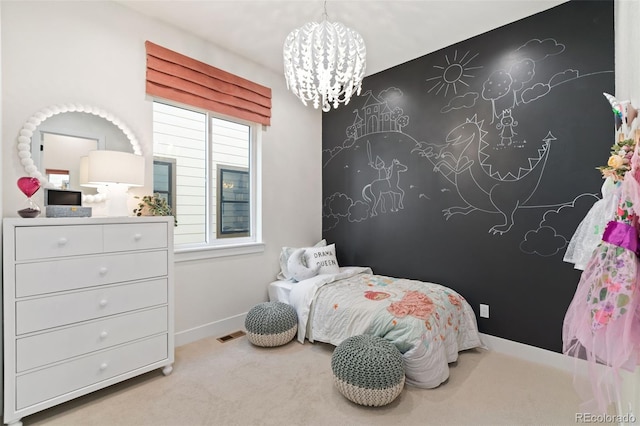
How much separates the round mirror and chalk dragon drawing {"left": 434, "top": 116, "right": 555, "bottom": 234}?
2.87 metres

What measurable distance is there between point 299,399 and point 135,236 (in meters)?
1.51

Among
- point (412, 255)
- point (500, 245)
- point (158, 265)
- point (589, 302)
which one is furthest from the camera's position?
point (412, 255)

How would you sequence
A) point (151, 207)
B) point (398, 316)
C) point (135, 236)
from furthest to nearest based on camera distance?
point (151, 207), point (398, 316), point (135, 236)

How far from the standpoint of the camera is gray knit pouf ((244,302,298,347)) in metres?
2.64

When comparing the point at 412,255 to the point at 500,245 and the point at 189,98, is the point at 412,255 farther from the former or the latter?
the point at 189,98

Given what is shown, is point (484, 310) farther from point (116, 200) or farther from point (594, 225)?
point (116, 200)

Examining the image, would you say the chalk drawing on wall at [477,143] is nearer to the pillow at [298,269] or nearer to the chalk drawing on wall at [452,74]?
the chalk drawing on wall at [452,74]

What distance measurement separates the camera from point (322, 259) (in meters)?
3.32

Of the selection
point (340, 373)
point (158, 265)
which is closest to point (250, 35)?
point (158, 265)

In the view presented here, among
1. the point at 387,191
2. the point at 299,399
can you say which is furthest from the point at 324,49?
the point at 299,399

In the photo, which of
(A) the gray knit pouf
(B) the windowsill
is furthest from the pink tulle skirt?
(B) the windowsill

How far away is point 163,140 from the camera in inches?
108

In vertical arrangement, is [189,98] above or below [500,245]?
above

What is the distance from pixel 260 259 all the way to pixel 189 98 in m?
1.72
